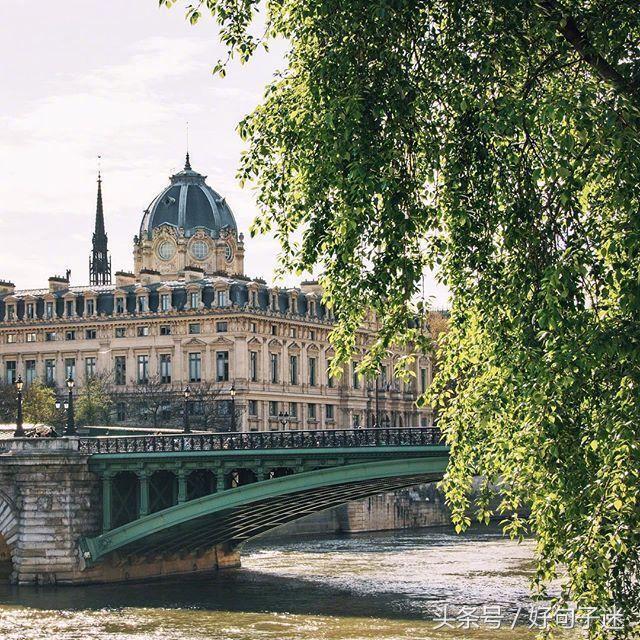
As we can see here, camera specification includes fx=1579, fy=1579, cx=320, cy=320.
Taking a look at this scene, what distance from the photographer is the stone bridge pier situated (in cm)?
5756

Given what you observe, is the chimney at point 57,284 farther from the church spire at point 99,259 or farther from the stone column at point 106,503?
the stone column at point 106,503

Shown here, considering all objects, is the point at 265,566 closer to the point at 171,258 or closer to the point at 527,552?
the point at 527,552

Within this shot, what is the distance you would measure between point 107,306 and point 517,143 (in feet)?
319

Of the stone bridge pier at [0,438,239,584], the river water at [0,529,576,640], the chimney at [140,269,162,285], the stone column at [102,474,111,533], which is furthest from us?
the chimney at [140,269,162,285]

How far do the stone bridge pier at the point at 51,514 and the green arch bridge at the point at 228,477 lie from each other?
51 centimetres

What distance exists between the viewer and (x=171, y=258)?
5012 inches

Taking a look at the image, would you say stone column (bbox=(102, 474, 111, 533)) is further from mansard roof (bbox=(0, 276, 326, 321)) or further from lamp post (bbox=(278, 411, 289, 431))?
mansard roof (bbox=(0, 276, 326, 321))

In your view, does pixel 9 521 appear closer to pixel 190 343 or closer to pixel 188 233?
pixel 190 343

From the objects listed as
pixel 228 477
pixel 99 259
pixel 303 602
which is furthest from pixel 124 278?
pixel 303 602

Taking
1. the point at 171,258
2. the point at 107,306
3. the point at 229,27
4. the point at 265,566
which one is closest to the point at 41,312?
the point at 107,306

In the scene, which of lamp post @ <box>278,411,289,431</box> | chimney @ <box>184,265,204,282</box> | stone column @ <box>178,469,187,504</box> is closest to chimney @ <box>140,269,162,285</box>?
chimney @ <box>184,265,204,282</box>

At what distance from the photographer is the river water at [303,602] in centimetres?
4450

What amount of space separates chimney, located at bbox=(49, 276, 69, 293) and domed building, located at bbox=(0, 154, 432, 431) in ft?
0.35

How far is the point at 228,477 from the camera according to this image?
200ft
